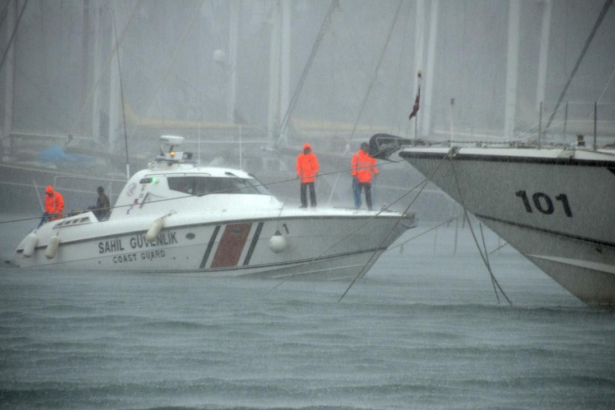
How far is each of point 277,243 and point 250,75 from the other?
2526 cm

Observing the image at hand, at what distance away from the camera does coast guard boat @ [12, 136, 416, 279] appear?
487 inches

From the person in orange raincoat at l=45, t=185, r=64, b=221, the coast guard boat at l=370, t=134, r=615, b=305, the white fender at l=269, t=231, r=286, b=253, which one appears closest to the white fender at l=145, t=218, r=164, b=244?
the white fender at l=269, t=231, r=286, b=253

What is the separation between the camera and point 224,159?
32406 millimetres

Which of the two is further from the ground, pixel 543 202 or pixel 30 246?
pixel 543 202

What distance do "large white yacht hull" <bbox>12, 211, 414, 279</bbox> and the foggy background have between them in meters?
14.1

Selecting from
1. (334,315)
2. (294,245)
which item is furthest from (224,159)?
(334,315)

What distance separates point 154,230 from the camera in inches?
501

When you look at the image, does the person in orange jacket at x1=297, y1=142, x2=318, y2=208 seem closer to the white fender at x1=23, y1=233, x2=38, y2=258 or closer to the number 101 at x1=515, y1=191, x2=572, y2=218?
the white fender at x1=23, y1=233, x2=38, y2=258

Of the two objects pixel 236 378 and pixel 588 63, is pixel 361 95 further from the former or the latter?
pixel 236 378

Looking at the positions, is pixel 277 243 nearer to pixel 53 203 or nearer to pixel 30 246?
pixel 30 246

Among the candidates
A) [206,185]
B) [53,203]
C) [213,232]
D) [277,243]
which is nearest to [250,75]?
[53,203]

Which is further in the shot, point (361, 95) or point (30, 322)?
point (361, 95)

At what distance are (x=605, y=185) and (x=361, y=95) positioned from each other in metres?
27.7

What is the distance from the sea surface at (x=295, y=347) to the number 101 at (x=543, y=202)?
1.07m
